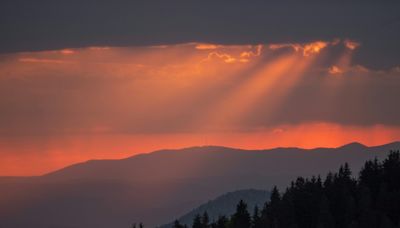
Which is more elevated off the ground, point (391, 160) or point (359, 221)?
point (391, 160)

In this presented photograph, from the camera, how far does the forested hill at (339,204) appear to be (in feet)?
517

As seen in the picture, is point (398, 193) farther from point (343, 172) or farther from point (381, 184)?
point (343, 172)

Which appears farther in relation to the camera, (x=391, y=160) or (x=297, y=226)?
(x=391, y=160)

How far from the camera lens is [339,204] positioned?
16900 cm

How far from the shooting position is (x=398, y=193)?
161 metres

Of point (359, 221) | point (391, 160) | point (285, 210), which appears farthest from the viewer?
point (391, 160)

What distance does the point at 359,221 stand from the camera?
156 meters

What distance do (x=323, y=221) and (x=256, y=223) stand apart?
17.0 meters

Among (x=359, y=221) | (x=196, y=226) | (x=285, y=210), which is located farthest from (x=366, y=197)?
(x=196, y=226)

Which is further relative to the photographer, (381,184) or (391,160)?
(391,160)

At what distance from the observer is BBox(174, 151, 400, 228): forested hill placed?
15750 centimetres

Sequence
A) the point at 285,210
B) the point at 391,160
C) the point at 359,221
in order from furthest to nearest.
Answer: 1. the point at 391,160
2. the point at 285,210
3. the point at 359,221

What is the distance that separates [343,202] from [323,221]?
8277mm

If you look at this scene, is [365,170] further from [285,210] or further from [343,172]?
[285,210]
